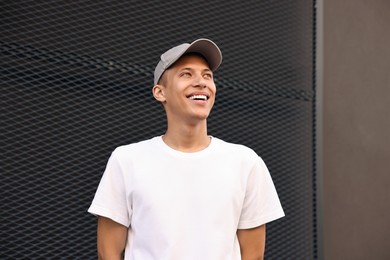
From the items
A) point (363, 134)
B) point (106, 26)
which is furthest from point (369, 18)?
point (106, 26)

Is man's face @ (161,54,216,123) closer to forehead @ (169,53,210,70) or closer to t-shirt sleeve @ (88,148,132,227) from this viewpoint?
forehead @ (169,53,210,70)

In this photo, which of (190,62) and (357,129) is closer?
(190,62)

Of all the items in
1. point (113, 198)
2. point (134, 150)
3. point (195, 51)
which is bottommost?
point (113, 198)

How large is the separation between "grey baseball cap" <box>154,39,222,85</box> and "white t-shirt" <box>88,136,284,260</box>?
0.66 ft

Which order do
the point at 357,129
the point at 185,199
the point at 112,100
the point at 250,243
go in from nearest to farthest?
1. the point at 185,199
2. the point at 250,243
3. the point at 112,100
4. the point at 357,129

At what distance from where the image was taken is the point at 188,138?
134cm

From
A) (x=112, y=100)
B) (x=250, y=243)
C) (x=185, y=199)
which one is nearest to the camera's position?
(x=185, y=199)

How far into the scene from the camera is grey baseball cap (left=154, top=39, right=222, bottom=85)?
134 cm

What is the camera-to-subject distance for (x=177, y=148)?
1347 mm

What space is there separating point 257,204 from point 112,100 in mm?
1987

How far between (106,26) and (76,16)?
0.20 meters

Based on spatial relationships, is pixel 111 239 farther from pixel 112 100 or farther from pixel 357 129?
pixel 357 129

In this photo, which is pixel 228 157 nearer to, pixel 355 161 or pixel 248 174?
pixel 248 174

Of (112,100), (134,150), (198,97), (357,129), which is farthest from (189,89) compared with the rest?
(357,129)
